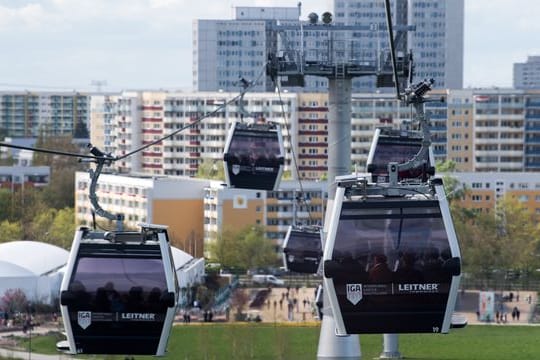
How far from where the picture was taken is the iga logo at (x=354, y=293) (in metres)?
19.0

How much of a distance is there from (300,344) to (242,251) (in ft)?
111

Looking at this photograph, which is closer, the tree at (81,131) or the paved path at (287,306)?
the paved path at (287,306)

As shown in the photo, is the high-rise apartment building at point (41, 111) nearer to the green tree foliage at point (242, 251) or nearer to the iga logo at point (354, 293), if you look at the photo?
the green tree foliage at point (242, 251)

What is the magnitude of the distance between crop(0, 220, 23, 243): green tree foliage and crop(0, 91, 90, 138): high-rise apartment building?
253ft

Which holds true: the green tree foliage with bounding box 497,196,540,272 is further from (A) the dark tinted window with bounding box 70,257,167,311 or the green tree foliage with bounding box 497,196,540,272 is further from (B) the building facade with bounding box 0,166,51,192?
(A) the dark tinted window with bounding box 70,257,167,311

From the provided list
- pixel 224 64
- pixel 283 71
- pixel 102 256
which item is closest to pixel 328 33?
pixel 283 71

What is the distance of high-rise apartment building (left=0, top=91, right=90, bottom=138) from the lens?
174500 mm

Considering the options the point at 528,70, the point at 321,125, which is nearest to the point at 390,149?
the point at 321,125

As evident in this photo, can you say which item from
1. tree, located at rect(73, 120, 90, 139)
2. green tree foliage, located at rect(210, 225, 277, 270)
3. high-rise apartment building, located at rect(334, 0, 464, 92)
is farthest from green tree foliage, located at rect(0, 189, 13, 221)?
tree, located at rect(73, 120, 90, 139)

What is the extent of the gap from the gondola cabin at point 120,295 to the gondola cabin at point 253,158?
14.3 meters

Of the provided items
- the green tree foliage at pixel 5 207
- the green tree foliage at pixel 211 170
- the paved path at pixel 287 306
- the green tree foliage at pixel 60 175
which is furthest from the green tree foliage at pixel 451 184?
the green tree foliage at pixel 60 175

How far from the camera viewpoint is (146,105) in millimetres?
131375

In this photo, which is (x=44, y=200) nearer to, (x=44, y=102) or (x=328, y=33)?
(x=44, y=102)

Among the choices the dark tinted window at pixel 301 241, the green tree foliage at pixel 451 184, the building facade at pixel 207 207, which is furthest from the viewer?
the green tree foliage at pixel 451 184
